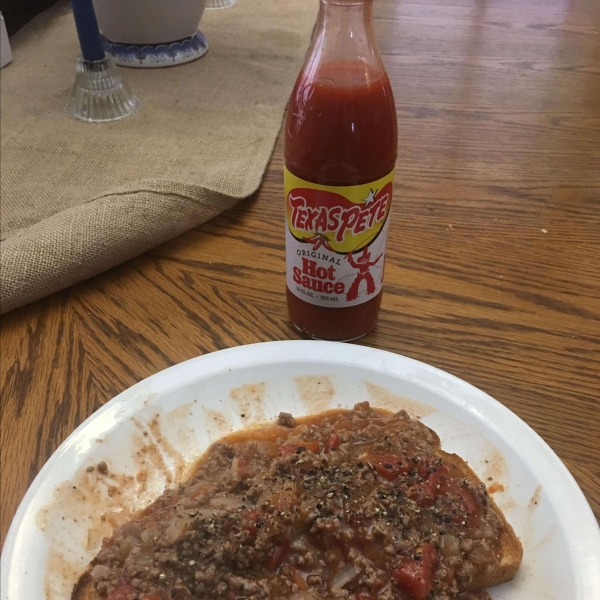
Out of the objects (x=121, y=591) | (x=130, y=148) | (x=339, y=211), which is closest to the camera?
(x=121, y=591)

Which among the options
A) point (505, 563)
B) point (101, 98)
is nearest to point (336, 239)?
point (505, 563)

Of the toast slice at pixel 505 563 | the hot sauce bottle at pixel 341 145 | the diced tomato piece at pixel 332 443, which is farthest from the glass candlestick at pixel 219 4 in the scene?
the toast slice at pixel 505 563

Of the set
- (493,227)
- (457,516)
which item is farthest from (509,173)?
(457,516)

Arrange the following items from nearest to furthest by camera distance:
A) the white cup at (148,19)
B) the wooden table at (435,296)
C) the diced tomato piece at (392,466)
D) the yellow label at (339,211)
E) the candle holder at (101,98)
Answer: the diced tomato piece at (392,466), the yellow label at (339,211), the wooden table at (435,296), the candle holder at (101,98), the white cup at (148,19)

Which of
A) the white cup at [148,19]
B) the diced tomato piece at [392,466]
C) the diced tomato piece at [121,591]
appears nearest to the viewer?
the diced tomato piece at [121,591]

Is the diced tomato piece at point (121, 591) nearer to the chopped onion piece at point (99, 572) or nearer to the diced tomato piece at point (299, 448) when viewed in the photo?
the chopped onion piece at point (99, 572)

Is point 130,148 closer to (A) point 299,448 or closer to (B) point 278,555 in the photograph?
A: (A) point 299,448

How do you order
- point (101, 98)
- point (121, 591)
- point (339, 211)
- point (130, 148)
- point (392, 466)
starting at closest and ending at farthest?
point (121, 591) < point (392, 466) < point (339, 211) < point (130, 148) < point (101, 98)

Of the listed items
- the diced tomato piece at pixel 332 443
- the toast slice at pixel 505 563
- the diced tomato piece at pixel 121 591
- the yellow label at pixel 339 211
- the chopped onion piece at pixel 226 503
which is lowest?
the toast slice at pixel 505 563

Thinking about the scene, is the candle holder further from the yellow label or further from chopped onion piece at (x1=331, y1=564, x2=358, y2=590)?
chopped onion piece at (x1=331, y1=564, x2=358, y2=590)
